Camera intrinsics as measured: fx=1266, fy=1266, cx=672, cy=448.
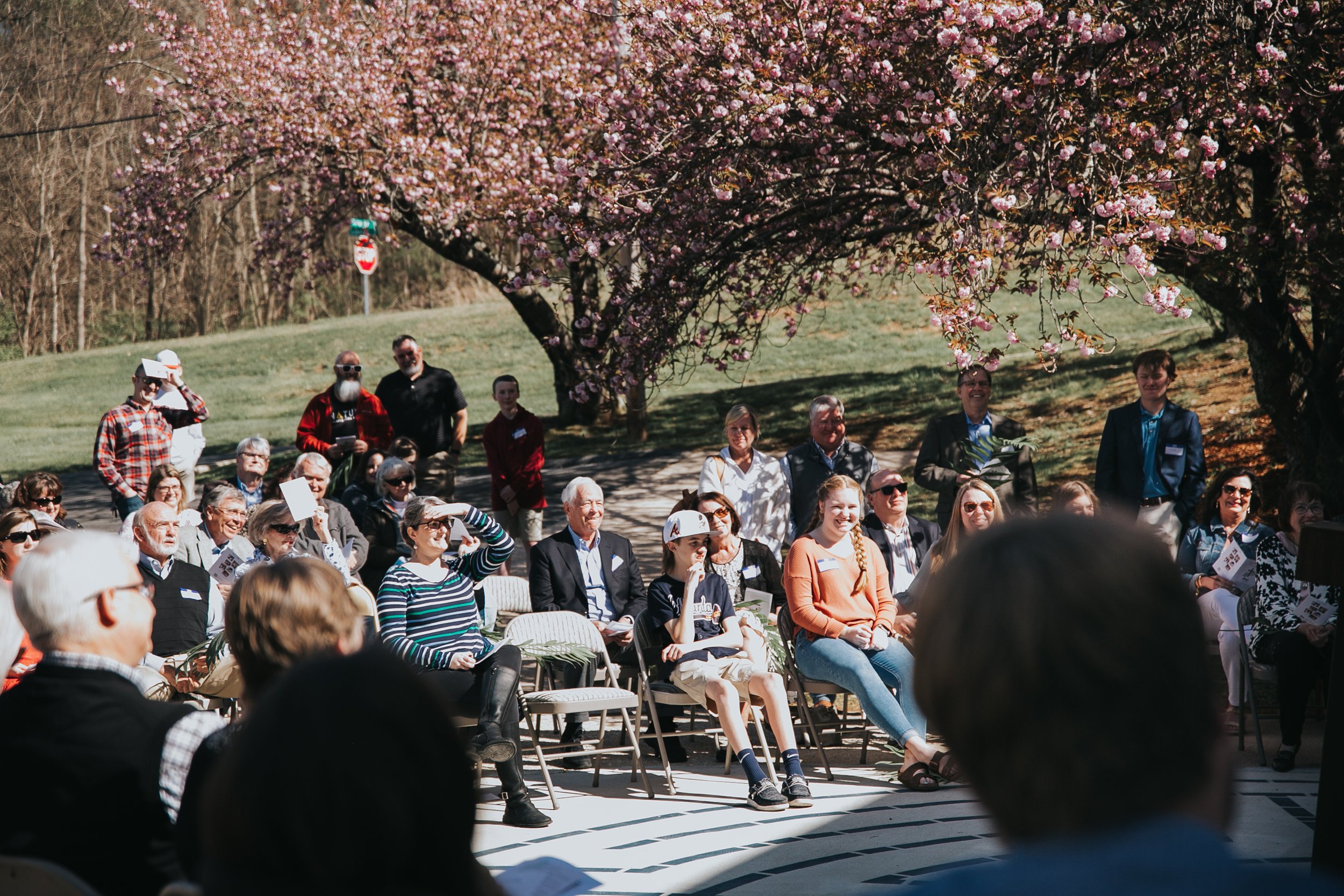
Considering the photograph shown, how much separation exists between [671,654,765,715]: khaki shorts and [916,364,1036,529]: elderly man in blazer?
2.05 meters

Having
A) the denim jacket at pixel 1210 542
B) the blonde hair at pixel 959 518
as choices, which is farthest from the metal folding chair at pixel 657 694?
the denim jacket at pixel 1210 542

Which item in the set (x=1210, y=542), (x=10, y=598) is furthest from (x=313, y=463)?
(x=1210, y=542)

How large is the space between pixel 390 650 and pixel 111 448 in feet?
27.9

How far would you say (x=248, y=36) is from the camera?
16.3m

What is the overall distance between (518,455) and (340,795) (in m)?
8.49

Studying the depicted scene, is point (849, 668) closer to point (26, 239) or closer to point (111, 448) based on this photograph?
point (111, 448)

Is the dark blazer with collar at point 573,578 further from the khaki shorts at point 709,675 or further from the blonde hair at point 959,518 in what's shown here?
the blonde hair at point 959,518

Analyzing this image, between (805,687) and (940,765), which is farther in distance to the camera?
(805,687)

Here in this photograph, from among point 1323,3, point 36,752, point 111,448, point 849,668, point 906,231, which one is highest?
point 1323,3

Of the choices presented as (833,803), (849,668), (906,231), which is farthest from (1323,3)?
(833,803)

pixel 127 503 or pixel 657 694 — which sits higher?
pixel 127 503

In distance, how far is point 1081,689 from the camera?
1106mm

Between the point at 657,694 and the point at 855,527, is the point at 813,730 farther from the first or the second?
the point at 855,527

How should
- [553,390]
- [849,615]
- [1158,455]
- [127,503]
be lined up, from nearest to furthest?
1. [849,615]
2. [1158,455]
3. [127,503]
4. [553,390]
